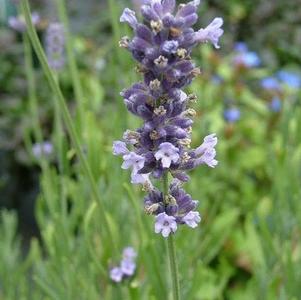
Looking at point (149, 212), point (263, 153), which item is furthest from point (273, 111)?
point (149, 212)

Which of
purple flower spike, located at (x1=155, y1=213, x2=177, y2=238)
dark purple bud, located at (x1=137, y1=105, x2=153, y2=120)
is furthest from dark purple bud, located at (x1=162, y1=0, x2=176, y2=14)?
purple flower spike, located at (x1=155, y1=213, x2=177, y2=238)

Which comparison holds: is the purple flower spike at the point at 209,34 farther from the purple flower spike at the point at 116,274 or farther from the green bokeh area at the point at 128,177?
the purple flower spike at the point at 116,274

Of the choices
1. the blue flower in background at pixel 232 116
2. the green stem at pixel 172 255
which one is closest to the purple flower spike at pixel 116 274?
the green stem at pixel 172 255

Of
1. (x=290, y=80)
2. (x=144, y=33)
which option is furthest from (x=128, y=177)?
(x=290, y=80)

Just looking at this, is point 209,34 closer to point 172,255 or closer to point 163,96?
point 163,96

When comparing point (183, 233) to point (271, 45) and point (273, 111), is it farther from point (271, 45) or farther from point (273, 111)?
point (271, 45)

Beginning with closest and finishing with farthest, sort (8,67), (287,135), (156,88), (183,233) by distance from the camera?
(156,88) → (183,233) → (287,135) → (8,67)

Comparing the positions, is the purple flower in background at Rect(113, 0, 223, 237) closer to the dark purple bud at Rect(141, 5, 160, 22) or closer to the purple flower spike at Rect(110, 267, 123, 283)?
the dark purple bud at Rect(141, 5, 160, 22)

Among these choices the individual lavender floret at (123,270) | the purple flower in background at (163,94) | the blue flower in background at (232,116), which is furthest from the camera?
the blue flower in background at (232,116)
